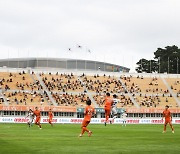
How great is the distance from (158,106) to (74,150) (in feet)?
245

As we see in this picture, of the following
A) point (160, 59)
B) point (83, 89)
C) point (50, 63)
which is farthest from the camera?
point (160, 59)

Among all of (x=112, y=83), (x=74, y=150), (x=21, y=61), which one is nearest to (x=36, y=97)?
(x=112, y=83)

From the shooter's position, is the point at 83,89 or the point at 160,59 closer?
the point at 83,89

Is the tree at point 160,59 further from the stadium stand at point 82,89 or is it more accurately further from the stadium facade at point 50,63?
the stadium stand at point 82,89

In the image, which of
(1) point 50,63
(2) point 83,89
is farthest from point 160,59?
(2) point 83,89

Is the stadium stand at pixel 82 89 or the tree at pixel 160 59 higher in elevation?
the tree at pixel 160 59

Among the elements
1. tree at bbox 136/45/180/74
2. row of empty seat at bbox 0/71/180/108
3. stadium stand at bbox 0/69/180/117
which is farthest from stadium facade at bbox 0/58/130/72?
tree at bbox 136/45/180/74

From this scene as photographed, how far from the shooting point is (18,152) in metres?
17.1

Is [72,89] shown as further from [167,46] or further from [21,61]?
[167,46]

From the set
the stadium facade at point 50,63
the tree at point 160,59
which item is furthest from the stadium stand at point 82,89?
the tree at point 160,59

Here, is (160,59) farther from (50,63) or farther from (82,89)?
(82,89)

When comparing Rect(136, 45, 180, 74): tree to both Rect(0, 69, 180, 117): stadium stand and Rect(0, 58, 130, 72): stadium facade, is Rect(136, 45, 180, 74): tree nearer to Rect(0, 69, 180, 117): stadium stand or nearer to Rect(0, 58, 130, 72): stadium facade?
Rect(0, 58, 130, 72): stadium facade

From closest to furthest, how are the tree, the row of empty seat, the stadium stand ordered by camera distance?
the stadium stand
the row of empty seat
the tree

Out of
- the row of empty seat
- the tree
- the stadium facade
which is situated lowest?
the row of empty seat
